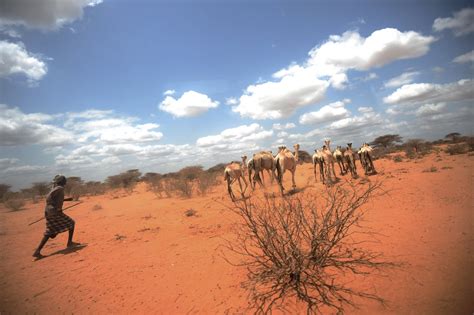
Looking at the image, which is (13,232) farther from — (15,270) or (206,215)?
(206,215)

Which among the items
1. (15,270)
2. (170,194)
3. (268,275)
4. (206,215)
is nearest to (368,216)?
(268,275)

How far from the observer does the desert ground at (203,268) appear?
2926 millimetres

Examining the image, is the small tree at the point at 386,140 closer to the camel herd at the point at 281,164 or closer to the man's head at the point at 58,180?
→ the camel herd at the point at 281,164

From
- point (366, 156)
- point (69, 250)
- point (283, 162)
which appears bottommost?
point (69, 250)

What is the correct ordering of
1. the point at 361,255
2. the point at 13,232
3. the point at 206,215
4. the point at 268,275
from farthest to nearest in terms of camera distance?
the point at 13,232, the point at 206,215, the point at 361,255, the point at 268,275

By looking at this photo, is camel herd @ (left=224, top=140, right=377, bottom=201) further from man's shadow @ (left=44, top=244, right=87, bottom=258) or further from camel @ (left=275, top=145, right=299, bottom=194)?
man's shadow @ (left=44, top=244, right=87, bottom=258)

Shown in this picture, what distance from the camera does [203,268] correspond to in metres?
4.33

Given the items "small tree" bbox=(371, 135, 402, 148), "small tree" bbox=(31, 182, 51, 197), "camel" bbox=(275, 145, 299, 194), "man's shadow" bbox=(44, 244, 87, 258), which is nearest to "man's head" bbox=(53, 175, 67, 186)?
"man's shadow" bbox=(44, 244, 87, 258)

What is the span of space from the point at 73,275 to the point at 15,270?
2.14m

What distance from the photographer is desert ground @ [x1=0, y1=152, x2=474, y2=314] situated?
2926 millimetres

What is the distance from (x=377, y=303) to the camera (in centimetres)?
271

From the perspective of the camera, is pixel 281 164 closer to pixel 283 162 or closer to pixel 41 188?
pixel 283 162

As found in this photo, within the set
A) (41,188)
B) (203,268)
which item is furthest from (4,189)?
(203,268)

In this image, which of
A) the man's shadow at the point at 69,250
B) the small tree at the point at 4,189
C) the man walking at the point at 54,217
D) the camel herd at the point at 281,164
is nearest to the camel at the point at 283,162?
the camel herd at the point at 281,164
